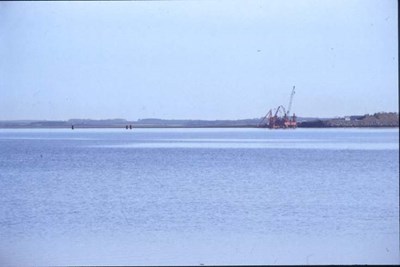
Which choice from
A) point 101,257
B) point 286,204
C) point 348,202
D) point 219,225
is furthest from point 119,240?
point 348,202

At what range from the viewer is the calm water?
10.9 metres

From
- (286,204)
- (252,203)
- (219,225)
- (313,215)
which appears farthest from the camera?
(252,203)

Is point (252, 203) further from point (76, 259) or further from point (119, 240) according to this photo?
point (76, 259)

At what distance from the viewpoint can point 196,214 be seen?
53.0 ft

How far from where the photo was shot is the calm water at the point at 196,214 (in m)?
10.9

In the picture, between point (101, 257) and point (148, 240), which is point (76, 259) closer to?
point (101, 257)

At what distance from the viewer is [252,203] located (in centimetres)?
1891

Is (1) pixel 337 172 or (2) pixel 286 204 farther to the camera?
(1) pixel 337 172

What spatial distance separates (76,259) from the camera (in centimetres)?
1027

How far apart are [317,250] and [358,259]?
2.42ft

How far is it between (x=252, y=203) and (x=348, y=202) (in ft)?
7.82

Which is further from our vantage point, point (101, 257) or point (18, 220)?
point (18, 220)

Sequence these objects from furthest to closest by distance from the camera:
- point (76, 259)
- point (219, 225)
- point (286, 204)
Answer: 1. point (286, 204)
2. point (219, 225)
3. point (76, 259)

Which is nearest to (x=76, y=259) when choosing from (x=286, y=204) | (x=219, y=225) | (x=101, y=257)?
(x=101, y=257)
